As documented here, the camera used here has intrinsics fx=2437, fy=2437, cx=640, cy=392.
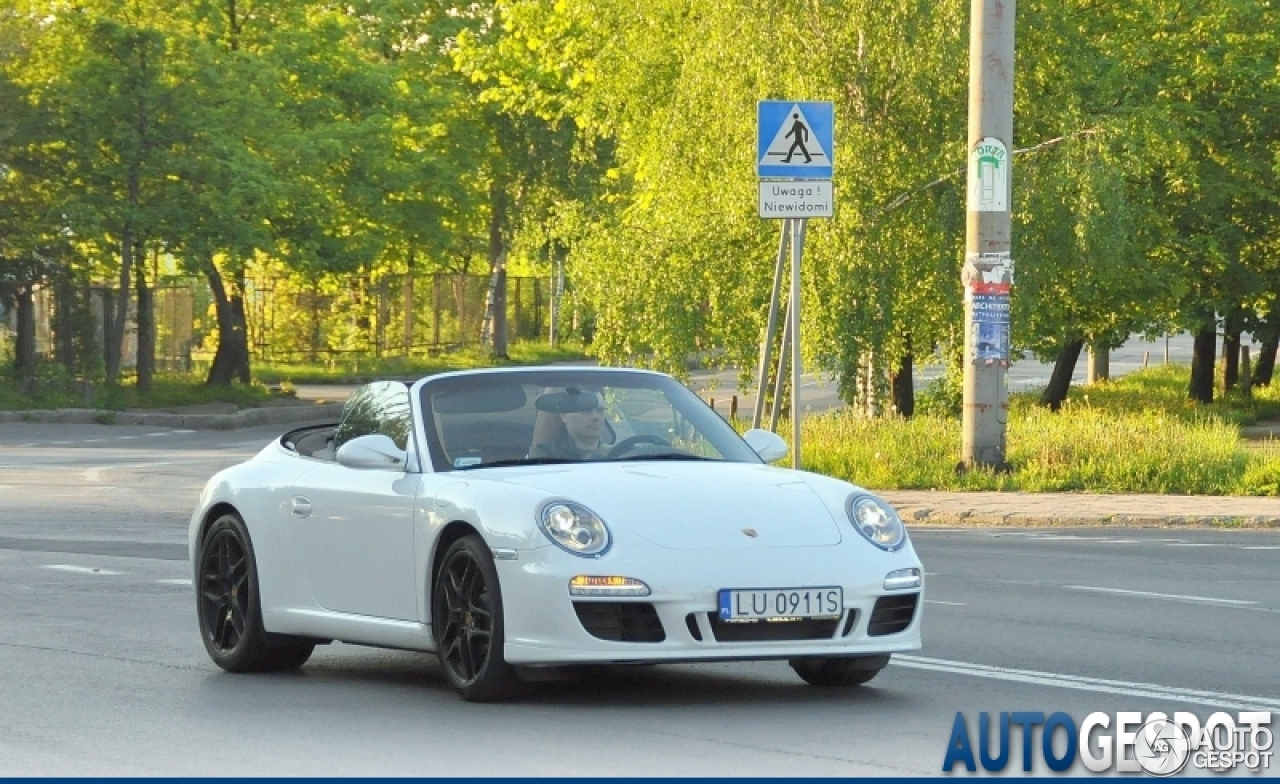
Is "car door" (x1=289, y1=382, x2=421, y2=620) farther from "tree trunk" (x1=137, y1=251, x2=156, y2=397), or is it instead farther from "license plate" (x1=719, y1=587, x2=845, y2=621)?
A: "tree trunk" (x1=137, y1=251, x2=156, y2=397)

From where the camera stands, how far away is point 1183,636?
12.2m

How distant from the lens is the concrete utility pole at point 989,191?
77.8 feet

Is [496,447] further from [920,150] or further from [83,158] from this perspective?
[83,158]

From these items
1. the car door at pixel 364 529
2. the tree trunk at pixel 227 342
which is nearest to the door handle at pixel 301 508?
the car door at pixel 364 529

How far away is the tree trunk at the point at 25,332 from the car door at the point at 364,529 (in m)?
36.4

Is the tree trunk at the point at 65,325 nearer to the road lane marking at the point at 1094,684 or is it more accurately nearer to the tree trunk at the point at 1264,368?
the tree trunk at the point at 1264,368

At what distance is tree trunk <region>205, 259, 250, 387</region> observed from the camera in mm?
48875

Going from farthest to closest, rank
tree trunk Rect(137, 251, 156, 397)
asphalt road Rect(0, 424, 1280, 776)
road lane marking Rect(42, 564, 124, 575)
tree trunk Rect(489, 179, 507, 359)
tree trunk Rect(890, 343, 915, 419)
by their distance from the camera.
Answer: tree trunk Rect(489, 179, 507, 359) → tree trunk Rect(137, 251, 156, 397) → tree trunk Rect(890, 343, 915, 419) → road lane marking Rect(42, 564, 124, 575) → asphalt road Rect(0, 424, 1280, 776)

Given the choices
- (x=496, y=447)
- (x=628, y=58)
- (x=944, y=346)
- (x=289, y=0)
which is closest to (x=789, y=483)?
(x=496, y=447)

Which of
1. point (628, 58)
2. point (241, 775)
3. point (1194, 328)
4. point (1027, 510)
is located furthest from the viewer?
point (1194, 328)

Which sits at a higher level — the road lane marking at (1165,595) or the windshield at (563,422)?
the windshield at (563,422)

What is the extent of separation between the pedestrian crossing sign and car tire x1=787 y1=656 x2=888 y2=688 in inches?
457

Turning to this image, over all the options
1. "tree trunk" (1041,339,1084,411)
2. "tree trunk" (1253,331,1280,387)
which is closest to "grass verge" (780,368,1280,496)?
"tree trunk" (1041,339,1084,411)

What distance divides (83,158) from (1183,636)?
3576 cm
